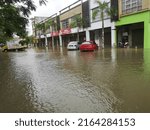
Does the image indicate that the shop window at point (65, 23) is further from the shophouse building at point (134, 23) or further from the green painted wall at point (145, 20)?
the green painted wall at point (145, 20)

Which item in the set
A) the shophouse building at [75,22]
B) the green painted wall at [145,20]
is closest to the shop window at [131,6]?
the green painted wall at [145,20]

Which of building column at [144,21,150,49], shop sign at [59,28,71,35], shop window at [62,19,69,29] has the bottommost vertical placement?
building column at [144,21,150,49]

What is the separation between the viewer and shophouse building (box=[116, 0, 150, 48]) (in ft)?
92.6

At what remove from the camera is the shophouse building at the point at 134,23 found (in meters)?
28.2

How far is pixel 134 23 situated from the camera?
30578mm

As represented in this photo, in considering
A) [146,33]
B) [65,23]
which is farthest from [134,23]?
[65,23]

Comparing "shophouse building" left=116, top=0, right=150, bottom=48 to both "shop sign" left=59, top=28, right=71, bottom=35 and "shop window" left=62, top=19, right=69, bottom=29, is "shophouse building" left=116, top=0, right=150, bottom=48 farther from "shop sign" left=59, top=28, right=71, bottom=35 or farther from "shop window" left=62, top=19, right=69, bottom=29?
"shop window" left=62, top=19, right=69, bottom=29

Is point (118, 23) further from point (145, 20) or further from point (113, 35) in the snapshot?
point (145, 20)

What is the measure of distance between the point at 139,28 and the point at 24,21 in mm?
19585

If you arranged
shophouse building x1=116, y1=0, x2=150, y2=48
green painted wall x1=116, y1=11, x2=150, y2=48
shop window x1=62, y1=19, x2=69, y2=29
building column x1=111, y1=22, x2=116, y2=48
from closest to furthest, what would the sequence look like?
green painted wall x1=116, y1=11, x2=150, y2=48, shophouse building x1=116, y1=0, x2=150, y2=48, building column x1=111, y1=22, x2=116, y2=48, shop window x1=62, y1=19, x2=69, y2=29

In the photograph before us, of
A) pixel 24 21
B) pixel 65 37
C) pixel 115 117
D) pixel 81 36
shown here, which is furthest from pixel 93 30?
pixel 115 117

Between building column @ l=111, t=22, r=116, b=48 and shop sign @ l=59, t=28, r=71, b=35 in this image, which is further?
shop sign @ l=59, t=28, r=71, b=35

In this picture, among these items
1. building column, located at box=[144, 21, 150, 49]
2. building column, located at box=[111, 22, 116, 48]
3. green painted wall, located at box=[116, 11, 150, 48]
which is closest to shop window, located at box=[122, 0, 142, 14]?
green painted wall, located at box=[116, 11, 150, 48]

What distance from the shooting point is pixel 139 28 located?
3133 centimetres
